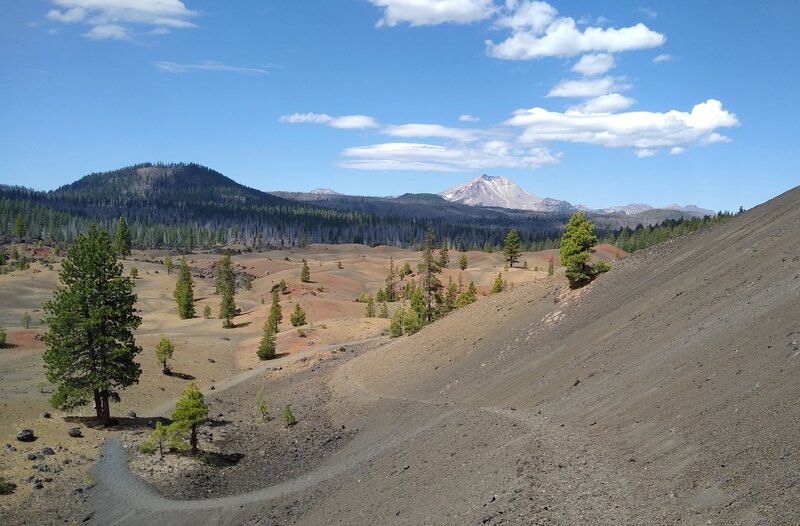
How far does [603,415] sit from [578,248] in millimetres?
20506

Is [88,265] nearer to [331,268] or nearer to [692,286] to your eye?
[692,286]

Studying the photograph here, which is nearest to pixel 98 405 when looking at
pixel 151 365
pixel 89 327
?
pixel 89 327

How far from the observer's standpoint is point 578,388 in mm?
24672

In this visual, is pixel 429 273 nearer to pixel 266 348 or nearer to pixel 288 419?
pixel 266 348

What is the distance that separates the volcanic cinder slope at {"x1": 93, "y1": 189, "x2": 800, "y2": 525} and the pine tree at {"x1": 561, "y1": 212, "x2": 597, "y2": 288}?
1.45 meters

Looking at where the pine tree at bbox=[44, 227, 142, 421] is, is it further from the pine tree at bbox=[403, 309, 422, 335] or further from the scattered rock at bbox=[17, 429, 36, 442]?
the pine tree at bbox=[403, 309, 422, 335]

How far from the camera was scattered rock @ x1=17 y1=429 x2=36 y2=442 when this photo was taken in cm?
2786

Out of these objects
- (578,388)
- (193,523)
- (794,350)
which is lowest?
(193,523)

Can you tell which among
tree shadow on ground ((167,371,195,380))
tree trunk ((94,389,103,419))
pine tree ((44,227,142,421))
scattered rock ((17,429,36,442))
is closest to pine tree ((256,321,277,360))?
tree shadow on ground ((167,371,195,380))

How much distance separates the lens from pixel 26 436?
27953 millimetres

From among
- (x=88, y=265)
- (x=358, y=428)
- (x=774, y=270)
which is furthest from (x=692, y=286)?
(x=88, y=265)

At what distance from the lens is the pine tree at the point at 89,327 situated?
3055 cm

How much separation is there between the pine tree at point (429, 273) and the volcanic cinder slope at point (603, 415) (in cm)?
1622

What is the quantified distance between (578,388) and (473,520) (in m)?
10.8
